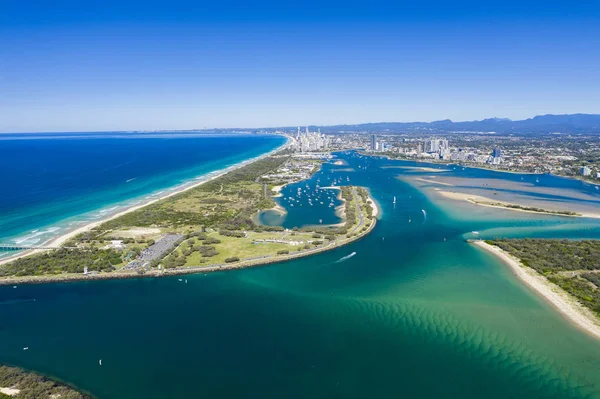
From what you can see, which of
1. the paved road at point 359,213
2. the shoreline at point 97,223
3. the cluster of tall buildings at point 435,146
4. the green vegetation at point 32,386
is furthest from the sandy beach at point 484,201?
the cluster of tall buildings at point 435,146

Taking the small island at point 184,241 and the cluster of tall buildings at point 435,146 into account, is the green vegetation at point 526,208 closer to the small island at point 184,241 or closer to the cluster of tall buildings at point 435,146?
the small island at point 184,241

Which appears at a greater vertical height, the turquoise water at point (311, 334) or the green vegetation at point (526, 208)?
the green vegetation at point (526, 208)

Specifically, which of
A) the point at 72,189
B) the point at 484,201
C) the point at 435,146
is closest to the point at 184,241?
the point at 72,189

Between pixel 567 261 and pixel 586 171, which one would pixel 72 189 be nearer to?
pixel 567 261

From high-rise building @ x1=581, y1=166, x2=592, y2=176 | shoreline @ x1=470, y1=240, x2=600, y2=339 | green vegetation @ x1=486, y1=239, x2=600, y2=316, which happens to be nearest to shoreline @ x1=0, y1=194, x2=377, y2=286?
shoreline @ x1=470, y1=240, x2=600, y2=339

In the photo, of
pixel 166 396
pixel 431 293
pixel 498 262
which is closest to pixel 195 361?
pixel 166 396
